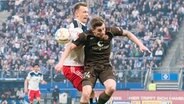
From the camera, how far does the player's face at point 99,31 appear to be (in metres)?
11.8

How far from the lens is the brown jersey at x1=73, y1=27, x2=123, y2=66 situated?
1199cm

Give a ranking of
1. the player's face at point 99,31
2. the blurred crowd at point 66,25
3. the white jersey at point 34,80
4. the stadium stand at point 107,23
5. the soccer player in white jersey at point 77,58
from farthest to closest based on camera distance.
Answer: the blurred crowd at point 66,25
the stadium stand at point 107,23
the white jersey at point 34,80
the soccer player in white jersey at point 77,58
the player's face at point 99,31

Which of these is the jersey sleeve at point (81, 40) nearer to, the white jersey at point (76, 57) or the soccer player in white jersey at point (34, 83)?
the white jersey at point (76, 57)

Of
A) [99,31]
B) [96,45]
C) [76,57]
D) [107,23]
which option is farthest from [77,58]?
[107,23]

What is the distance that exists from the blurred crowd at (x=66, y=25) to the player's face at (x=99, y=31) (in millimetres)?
16053

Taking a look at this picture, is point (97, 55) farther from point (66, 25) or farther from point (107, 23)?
point (66, 25)

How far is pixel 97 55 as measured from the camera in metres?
12.1

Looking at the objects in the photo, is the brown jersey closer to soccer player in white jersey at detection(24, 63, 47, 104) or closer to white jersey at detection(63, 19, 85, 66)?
white jersey at detection(63, 19, 85, 66)

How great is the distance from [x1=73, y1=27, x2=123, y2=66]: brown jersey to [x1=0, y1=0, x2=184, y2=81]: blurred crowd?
620 inches

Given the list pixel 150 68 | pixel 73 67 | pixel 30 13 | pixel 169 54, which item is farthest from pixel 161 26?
pixel 73 67

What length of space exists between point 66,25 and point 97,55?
24.7m

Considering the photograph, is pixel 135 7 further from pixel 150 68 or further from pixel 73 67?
pixel 73 67

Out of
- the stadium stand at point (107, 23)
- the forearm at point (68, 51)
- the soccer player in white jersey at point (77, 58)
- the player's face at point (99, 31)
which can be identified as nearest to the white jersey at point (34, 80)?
the stadium stand at point (107, 23)

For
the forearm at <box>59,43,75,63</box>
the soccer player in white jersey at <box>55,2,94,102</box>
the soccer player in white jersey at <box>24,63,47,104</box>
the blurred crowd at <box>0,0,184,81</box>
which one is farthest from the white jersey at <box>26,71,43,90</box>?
the forearm at <box>59,43,75,63</box>
